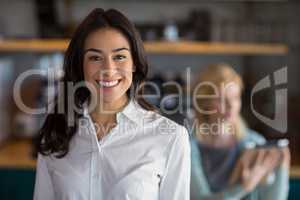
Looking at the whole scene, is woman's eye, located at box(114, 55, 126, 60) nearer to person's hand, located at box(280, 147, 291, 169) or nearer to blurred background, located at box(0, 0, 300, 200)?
person's hand, located at box(280, 147, 291, 169)

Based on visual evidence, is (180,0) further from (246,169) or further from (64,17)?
(246,169)

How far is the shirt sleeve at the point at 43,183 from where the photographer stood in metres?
0.52

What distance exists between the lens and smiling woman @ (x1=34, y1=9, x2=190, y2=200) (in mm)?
450

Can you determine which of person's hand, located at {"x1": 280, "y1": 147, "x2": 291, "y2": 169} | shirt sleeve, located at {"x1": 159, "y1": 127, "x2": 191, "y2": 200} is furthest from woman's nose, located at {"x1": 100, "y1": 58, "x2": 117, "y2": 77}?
person's hand, located at {"x1": 280, "y1": 147, "x2": 291, "y2": 169}

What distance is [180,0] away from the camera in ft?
4.41

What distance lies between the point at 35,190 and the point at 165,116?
19 cm

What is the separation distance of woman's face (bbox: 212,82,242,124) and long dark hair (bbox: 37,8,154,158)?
17cm

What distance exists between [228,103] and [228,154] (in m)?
0.11

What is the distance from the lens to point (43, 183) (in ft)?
1.73

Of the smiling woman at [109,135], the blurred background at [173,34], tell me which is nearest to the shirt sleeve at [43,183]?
the smiling woman at [109,135]

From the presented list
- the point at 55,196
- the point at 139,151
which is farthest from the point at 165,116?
the point at 55,196

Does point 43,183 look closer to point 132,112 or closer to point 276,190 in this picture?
point 132,112

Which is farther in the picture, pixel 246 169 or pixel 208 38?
pixel 208 38
